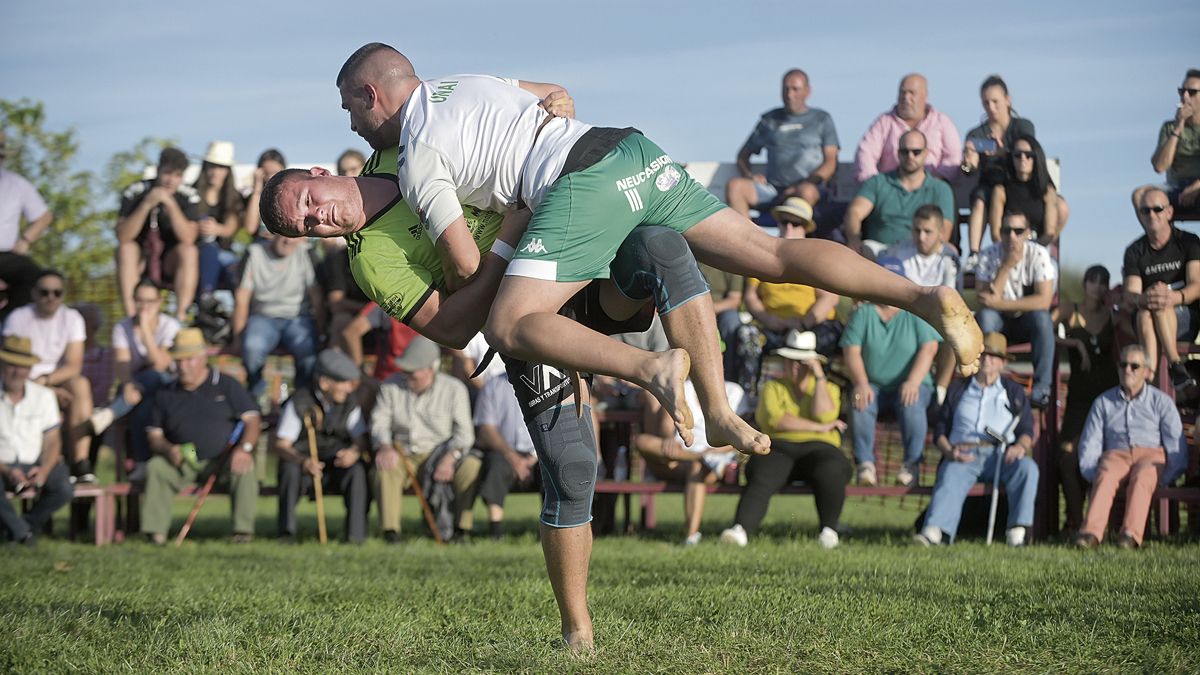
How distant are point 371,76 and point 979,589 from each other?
11.8ft

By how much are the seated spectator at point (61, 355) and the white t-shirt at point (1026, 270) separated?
7.19 metres

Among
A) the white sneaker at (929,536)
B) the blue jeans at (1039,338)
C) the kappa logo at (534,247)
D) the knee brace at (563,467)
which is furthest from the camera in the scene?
the blue jeans at (1039,338)

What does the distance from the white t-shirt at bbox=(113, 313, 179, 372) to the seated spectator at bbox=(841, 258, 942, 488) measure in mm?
5544

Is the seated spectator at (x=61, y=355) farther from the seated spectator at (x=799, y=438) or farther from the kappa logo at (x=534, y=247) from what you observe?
the kappa logo at (x=534, y=247)

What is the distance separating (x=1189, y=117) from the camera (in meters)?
10.4

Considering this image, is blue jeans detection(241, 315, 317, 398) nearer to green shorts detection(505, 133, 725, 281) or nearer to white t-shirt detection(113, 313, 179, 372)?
white t-shirt detection(113, 313, 179, 372)

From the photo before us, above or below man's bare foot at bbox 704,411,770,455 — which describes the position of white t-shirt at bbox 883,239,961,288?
above

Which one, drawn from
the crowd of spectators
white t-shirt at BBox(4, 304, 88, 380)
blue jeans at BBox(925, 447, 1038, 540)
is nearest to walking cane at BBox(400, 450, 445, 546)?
the crowd of spectators

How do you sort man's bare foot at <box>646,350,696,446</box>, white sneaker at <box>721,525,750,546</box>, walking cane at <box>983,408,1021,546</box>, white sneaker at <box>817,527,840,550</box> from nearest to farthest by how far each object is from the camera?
man's bare foot at <box>646,350,696,446</box>, white sneaker at <box>817,527,840,550</box>, white sneaker at <box>721,525,750,546</box>, walking cane at <box>983,408,1021,546</box>

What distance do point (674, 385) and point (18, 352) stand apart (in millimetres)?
7901

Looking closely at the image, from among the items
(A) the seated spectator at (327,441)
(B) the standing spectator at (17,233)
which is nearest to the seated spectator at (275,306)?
(A) the seated spectator at (327,441)

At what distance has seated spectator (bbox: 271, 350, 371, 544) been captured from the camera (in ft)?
34.2

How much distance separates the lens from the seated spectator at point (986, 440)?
9352 mm

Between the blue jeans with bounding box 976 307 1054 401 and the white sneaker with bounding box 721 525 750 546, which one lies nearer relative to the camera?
the white sneaker with bounding box 721 525 750 546
